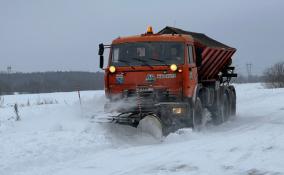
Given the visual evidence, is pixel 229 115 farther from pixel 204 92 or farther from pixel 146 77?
pixel 146 77

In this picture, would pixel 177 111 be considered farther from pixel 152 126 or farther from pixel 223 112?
pixel 223 112

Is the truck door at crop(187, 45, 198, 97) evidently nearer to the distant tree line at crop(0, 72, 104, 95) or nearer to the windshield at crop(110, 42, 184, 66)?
the windshield at crop(110, 42, 184, 66)

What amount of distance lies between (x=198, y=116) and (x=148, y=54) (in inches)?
86.7

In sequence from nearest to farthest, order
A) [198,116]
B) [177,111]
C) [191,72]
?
[177,111]
[191,72]
[198,116]

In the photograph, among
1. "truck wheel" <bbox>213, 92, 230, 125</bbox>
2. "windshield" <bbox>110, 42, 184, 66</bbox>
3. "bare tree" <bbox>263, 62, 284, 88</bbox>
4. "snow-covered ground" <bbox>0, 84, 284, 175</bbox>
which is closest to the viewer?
"snow-covered ground" <bbox>0, 84, 284, 175</bbox>

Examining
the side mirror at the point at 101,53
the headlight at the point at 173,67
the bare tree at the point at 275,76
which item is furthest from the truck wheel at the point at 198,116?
the bare tree at the point at 275,76

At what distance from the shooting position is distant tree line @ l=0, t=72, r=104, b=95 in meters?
97.4

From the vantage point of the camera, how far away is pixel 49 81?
105m

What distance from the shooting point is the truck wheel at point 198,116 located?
1291 cm

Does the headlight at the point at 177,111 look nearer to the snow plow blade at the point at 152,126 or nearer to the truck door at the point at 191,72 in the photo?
the snow plow blade at the point at 152,126

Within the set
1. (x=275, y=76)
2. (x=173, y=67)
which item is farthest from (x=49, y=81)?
(x=173, y=67)

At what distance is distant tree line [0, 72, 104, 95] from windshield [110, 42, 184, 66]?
8288 centimetres

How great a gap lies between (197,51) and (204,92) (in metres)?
1.57

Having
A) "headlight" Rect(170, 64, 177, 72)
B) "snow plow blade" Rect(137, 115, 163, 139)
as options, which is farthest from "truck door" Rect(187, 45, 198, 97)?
"snow plow blade" Rect(137, 115, 163, 139)
